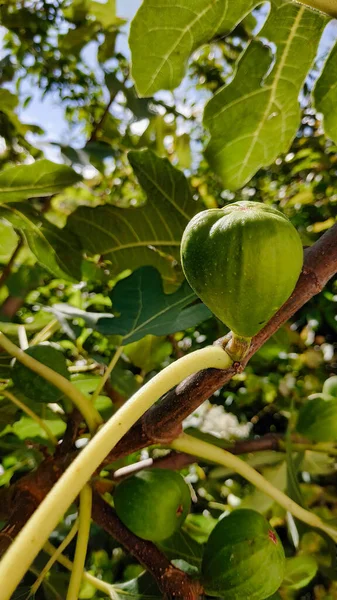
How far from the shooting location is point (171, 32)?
926 mm

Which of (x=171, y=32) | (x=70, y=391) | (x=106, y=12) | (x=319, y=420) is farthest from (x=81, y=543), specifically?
(x=106, y=12)

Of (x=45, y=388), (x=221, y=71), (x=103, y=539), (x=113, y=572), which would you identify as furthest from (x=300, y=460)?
(x=221, y=71)

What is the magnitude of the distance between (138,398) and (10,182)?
0.80 m

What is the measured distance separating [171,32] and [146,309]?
1.74 feet

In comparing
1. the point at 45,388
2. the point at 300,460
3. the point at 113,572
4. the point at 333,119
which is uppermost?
the point at 333,119

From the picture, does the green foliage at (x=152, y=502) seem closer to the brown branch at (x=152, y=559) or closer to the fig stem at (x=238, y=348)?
the brown branch at (x=152, y=559)

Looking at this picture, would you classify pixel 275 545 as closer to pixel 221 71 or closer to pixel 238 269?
pixel 238 269

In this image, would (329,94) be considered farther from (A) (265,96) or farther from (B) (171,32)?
(B) (171,32)

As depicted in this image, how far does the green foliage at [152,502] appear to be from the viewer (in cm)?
84

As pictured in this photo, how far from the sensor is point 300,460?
4.12ft

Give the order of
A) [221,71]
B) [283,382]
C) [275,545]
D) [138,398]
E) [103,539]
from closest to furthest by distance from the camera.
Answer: [138,398] → [275,545] → [103,539] → [283,382] → [221,71]

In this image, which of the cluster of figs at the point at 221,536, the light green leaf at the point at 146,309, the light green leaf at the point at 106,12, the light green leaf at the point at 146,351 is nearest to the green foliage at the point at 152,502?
the cluster of figs at the point at 221,536

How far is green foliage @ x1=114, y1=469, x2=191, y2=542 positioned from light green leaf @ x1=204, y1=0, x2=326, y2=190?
0.66 meters

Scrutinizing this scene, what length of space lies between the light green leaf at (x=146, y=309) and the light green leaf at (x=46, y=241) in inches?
7.3
